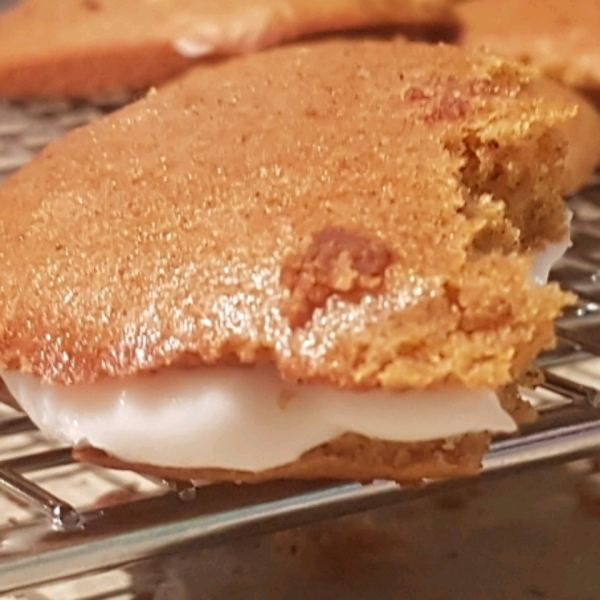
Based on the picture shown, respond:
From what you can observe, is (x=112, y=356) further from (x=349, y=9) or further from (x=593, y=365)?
(x=349, y=9)

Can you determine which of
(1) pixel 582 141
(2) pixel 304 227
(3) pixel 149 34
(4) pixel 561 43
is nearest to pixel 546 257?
(2) pixel 304 227

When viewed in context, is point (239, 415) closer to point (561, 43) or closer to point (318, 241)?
point (318, 241)

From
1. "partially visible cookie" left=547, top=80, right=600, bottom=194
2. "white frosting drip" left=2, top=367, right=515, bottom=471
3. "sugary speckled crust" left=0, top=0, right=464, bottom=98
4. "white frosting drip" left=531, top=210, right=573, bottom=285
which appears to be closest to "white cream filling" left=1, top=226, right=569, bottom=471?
"white frosting drip" left=2, top=367, right=515, bottom=471

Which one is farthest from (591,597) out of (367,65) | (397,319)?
(367,65)

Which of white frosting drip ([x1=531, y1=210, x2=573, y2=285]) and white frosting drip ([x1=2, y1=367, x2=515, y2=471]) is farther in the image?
white frosting drip ([x1=531, y1=210, x2=573, y2=285])

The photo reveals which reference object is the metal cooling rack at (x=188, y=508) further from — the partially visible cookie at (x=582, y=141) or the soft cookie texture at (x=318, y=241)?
the partially visible cookie at (x=582, y=141)

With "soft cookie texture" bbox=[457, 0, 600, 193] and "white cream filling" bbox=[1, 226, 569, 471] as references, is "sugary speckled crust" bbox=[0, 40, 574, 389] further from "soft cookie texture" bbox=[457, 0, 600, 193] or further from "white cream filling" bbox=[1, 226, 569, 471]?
"soft cookie texture" bbox=[457, 0, 600, 193]
